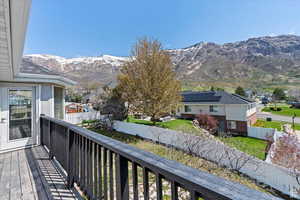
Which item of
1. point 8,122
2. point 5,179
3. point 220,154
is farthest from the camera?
point 220,154

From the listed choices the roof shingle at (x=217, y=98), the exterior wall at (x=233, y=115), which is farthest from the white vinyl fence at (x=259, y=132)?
the roof shingle at (x=217, y=98)

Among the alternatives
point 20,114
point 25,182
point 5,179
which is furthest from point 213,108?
point 5,179

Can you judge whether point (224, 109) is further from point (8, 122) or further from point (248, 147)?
point (8, 122)

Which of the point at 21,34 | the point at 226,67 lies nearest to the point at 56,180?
the point at 21,34

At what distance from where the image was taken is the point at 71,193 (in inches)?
91.7

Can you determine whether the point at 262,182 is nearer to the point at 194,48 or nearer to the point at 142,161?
the point at 142,161

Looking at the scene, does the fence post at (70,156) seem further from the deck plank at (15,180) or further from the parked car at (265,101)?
the parked car at (265,101)

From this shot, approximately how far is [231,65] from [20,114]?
222 ft

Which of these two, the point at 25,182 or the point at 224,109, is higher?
the point at 224,109

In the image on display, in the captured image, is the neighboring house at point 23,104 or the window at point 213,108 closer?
the neighboring house at point 23,104

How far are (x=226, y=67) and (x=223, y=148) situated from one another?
6035 cm

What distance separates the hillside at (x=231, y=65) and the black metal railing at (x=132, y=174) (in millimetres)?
36967

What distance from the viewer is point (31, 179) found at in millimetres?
2781

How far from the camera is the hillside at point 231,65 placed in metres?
51.7
